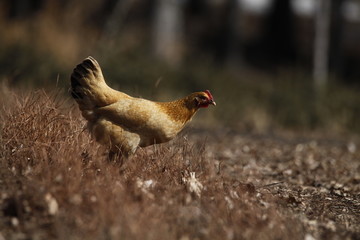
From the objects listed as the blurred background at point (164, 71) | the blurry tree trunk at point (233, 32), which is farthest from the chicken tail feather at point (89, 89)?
the blurry tree trunk at point (233, 32)

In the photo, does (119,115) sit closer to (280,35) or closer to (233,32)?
(233,32)

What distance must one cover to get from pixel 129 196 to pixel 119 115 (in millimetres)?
906

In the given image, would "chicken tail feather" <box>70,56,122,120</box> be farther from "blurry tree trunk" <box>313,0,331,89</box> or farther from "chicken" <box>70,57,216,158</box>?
"blurry tree trunk" <box>313,0,331,89</box>

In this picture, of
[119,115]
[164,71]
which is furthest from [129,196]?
[164,71]

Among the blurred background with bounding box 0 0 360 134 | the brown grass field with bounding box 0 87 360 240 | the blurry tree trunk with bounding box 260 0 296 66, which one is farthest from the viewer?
the blurry tree trunk with bounding box 260 0 296 66

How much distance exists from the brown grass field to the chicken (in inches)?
5.4

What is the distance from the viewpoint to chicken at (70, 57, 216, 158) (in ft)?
14.0

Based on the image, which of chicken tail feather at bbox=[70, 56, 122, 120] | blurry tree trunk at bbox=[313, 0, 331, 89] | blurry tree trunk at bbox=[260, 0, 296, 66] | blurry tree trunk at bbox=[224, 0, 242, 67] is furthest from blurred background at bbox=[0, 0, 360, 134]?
blurry tree trunk at bbox=[260, 0, 296, 66]

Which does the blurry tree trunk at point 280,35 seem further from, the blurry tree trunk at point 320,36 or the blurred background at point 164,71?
the blurry tree trunk at point 320,36

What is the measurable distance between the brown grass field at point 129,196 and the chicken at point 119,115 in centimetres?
14

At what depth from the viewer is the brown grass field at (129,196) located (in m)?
3.29

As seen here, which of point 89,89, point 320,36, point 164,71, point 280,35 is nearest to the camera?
point 89,89

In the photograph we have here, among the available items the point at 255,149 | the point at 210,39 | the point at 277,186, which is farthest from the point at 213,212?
the point at 210,39

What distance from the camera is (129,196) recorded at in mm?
3537
